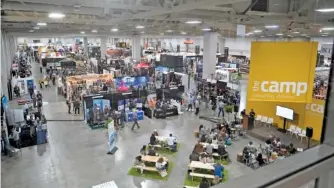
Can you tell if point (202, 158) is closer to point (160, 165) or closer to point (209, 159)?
point (209, 159)

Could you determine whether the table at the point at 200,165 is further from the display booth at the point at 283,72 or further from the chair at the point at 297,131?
the chair at the point at 297,131

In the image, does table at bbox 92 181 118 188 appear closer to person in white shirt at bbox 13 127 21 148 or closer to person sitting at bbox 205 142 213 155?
person sitting at bbox 205 142 213 155

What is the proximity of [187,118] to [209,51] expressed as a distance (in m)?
6.44

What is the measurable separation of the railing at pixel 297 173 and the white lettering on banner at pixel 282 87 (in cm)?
532

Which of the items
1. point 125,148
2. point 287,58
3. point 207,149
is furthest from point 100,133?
point 287,58

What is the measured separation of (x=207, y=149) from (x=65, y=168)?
5482 mm

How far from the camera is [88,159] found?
415 inches

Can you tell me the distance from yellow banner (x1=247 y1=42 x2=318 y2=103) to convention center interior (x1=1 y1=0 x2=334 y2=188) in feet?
0.08

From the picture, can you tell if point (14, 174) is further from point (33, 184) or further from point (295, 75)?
point (295, 75)

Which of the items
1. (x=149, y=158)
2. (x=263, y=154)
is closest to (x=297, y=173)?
(x=149, y=158)

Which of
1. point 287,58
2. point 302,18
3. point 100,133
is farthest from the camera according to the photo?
point 100,133

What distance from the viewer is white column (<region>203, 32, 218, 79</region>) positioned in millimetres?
20047

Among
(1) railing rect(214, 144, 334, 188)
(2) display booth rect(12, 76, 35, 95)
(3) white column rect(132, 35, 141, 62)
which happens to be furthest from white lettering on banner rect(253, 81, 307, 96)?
(3) white column rect(132, 35, 141, 62)

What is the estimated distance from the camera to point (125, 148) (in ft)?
38.2
